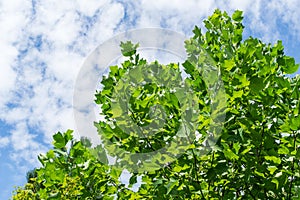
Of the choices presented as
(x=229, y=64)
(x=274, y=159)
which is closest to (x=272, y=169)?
(x=274, y=159)

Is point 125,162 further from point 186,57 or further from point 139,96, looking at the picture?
point 186,57

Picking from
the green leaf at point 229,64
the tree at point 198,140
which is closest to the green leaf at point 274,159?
the tree at point 198,140

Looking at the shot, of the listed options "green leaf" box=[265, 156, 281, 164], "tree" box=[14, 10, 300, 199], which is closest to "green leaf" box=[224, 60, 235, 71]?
"tree" box=[14, 10, 300, 199]

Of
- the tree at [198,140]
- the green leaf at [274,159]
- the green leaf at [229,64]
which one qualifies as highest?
the green leaf at [229,64]

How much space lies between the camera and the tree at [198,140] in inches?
134

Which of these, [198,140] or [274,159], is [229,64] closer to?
[198,140]

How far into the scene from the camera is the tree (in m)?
3.39

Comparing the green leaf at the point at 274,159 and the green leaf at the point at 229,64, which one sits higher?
the green leaf at the point at 229,64

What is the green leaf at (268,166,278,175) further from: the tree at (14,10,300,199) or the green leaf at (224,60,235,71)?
the green leaf at (224,60,235,71)

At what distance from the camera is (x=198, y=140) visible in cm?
353

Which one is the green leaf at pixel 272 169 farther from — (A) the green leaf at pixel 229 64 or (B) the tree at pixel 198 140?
(A) the green leaf at pixel 229 64

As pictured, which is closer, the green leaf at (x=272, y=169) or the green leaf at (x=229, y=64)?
the green leaf at (x=272, y=169)

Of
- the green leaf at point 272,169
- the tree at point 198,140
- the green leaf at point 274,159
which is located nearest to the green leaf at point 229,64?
the tree at point 198,140

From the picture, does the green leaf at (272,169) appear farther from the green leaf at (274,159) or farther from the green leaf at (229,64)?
the green leaf at (229,64)
